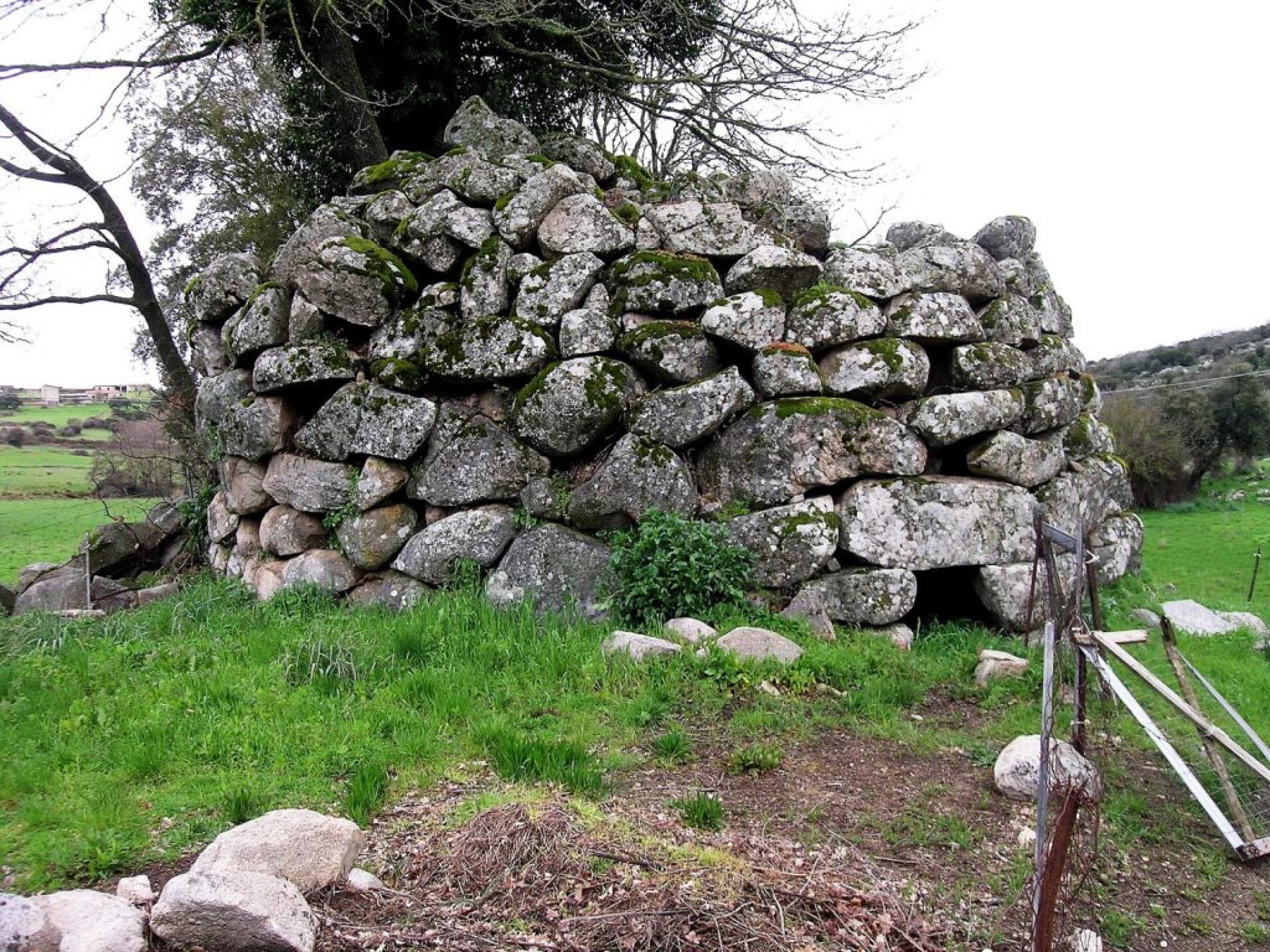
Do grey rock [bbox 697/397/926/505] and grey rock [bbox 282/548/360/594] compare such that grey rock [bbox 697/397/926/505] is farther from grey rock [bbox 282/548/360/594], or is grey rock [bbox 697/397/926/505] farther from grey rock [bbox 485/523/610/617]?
grey rock [bbox 282/548/360/594]

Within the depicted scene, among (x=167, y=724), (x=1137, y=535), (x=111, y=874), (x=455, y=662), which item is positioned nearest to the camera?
(x=111, y=874)

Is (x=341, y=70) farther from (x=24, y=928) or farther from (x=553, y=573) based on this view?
(x=24, y=928)

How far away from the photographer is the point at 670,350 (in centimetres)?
761

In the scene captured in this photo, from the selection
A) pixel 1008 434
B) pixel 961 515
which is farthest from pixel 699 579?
pixel 1008 434

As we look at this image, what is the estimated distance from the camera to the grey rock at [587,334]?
25.5ft

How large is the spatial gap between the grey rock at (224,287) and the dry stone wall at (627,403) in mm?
666

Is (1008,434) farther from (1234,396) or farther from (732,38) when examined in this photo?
(1234,396)

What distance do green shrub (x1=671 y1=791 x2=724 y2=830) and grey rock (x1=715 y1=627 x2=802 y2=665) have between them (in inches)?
72.2

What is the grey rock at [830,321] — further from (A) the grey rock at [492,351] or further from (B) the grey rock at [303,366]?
(B) the grey rock at [303,366]

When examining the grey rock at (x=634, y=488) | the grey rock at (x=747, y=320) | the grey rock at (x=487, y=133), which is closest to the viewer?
the grey rock at (x=634, y=488)

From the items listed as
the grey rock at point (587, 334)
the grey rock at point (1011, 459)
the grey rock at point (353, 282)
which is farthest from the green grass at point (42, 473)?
the grey rock at point (1011, 459)

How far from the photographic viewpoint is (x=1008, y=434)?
7859 mm

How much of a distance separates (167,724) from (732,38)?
10.5 meters

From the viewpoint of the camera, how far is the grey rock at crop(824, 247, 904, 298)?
815 cm
